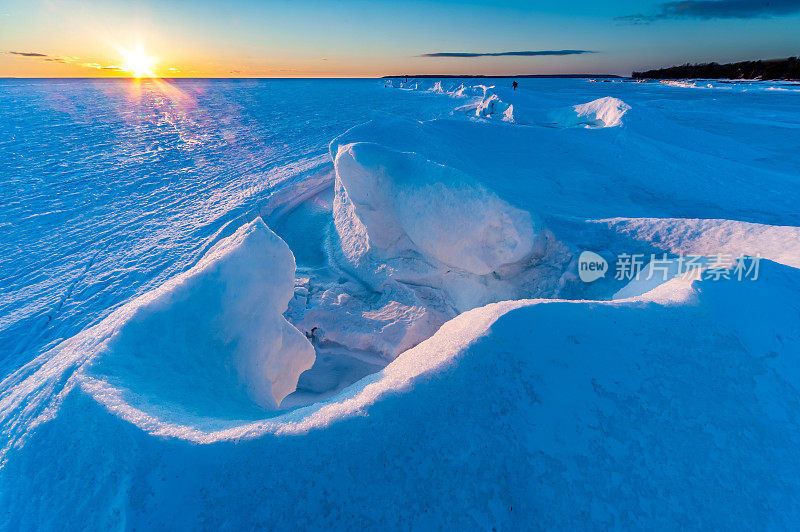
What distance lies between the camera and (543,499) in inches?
56.2

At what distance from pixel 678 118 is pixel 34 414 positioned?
20.8 m

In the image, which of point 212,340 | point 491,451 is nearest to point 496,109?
point 212,340

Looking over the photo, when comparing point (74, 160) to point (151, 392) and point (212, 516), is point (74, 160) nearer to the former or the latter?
point (151, 392)

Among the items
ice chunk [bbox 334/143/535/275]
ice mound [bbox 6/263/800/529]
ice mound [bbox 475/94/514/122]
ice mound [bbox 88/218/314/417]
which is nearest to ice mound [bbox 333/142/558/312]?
ice chunk [bbox 334/143/535/275]

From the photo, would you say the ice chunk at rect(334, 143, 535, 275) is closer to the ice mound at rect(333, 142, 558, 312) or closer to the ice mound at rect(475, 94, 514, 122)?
the ice mound at rect(333, 142, 558, 312)

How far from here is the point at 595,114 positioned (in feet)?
45.4

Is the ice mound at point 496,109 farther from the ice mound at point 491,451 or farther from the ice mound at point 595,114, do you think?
the ice mound at point 491,451

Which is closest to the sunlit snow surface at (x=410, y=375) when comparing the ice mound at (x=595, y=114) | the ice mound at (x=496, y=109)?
the ice mound at (x=595, y=114)

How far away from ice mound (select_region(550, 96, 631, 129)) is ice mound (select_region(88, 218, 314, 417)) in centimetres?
1133

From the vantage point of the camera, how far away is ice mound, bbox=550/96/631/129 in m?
11.5

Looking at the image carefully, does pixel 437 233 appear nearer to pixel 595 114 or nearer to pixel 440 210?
pixel 440 210

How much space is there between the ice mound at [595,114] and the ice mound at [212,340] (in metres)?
11.3

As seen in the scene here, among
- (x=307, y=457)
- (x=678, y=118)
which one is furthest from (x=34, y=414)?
(x=678, y=118)

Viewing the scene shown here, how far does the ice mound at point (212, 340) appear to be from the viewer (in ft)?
6.59
